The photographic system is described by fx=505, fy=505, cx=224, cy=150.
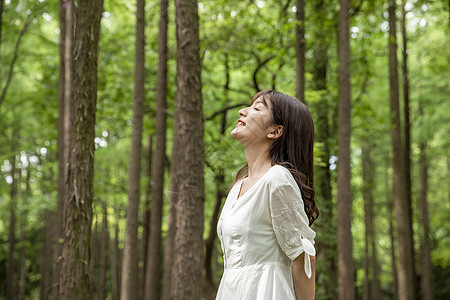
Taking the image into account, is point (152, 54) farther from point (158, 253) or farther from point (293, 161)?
point (293, 161)

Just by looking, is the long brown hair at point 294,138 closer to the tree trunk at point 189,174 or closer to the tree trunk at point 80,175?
the tree trunk at point 189,174

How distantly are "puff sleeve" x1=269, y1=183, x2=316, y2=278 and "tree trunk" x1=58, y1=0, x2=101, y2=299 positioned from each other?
381 cm

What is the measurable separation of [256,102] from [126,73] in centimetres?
1332

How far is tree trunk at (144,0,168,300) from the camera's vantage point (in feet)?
37.1

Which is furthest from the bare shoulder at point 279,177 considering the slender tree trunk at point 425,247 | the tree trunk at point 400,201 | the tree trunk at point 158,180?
the slender tree trunk at point 425,247

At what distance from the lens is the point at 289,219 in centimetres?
204

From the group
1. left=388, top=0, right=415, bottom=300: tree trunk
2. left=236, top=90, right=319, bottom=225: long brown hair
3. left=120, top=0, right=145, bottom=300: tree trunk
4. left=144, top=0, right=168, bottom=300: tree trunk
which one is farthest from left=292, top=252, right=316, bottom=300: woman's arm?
left=388, top=0, right=415, bottom=300: tree trunk

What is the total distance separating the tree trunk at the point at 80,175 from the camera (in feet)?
17.9

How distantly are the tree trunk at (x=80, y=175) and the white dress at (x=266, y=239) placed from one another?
11.8 feet

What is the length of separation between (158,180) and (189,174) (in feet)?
19.2

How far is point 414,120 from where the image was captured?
55.1ft

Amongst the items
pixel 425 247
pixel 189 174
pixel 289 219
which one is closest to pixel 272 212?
pixel 289 219

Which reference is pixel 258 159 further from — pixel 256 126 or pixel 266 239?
pixel 266 239

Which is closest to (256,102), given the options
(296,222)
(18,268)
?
(296,222)
